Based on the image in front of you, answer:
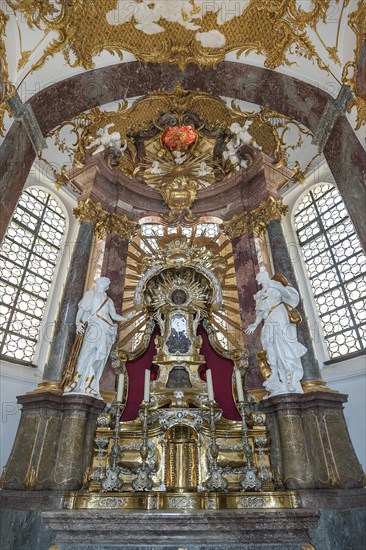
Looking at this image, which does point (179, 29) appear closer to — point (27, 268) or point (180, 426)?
point (27, 268)

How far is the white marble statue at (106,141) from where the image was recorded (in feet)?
29.3

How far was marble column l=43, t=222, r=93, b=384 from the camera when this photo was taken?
622cm

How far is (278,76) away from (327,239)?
12.5 ft

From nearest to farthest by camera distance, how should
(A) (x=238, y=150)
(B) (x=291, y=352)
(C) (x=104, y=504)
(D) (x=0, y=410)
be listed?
1. (C) (x=104, y=504)
2. (B) (x=291, y=352)
3. (D) (x=0, y=410)
4. (A) (x=238, y=150)

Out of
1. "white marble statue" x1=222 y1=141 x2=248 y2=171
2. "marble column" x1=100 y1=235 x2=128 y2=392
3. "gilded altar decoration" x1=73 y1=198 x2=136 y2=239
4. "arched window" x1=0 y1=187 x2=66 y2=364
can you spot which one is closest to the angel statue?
"marble column" x1=100 y1=235 x2=128 y2=392

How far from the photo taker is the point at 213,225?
10656 millimetres

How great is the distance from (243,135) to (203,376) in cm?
567

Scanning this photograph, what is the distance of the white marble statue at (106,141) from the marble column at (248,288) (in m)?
3.52

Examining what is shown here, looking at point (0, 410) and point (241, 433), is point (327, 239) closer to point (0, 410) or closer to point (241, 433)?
point (241, 433)

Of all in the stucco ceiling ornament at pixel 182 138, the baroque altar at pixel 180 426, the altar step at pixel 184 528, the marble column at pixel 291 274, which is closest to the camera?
the altar step at pixel 184 528

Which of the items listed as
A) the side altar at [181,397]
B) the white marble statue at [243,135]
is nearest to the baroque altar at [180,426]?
the side altar at [181,397]

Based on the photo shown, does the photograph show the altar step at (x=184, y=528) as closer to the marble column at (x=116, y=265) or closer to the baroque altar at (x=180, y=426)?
the baroque altar at (x=180, y=426)

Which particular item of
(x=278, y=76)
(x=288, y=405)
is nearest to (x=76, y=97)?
(x=278, y=76)

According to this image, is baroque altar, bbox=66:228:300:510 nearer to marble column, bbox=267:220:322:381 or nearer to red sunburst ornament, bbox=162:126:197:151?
marble column, bbox=267:220:322:381
